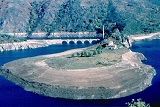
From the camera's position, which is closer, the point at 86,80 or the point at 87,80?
the point at 87,80

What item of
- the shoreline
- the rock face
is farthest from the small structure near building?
the shoreline

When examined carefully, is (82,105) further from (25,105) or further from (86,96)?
(25,105)

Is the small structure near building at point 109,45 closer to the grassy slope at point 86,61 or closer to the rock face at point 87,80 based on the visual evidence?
the grassy slope at point 86,61

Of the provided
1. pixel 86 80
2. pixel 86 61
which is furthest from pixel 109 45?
pixel 86 80

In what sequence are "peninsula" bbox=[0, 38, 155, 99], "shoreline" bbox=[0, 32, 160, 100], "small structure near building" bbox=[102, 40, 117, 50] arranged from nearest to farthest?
1. "shoreline" bbox=[0, 32, 160, 100]
2. "peninsula" bbox=[0, 38, 155, 99]
3. "small structure near building" bbox=[102, 40, 117, 50]

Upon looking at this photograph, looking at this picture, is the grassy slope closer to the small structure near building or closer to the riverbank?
the riverbank

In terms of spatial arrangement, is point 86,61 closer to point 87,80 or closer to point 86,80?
point 86,80

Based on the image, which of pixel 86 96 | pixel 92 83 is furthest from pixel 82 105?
pixel 92 83
